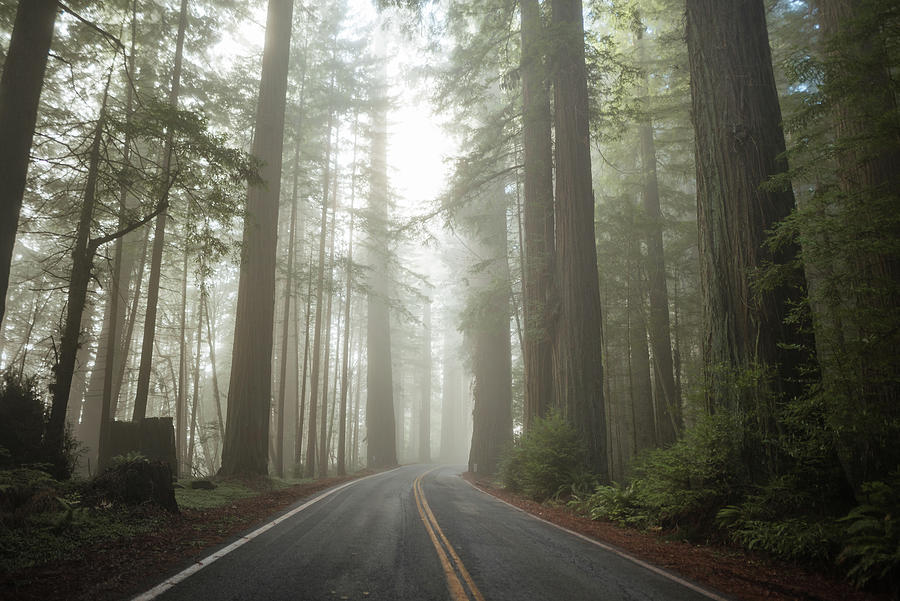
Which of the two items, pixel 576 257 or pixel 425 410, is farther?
pixel 425 410

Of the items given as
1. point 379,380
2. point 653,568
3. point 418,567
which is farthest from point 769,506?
point 379,380

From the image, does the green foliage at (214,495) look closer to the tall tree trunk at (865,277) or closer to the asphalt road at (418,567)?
the asphalt road at (418,567)

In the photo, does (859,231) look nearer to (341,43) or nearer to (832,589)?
(832,589)

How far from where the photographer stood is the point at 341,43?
747 inches

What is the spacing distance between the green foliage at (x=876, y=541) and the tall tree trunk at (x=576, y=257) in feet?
19.6

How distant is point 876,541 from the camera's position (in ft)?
13.5

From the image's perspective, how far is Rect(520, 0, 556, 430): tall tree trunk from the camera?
12.7 metres

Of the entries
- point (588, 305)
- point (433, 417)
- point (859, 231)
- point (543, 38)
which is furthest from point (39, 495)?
point (433, 417)

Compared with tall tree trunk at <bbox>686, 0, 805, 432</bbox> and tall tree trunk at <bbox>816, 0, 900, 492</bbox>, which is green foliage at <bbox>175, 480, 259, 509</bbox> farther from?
tall tree trunk at <bbox>816, 0, 900, 492</bbox>

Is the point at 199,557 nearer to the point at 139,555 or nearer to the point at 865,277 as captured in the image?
the point at 139,555

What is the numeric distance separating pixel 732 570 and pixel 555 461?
19.0 ft

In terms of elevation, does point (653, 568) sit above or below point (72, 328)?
below

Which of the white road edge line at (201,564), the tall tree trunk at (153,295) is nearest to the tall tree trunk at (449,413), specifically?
the tall tree trunk at (153,295)

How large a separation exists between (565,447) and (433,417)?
63305 mm
